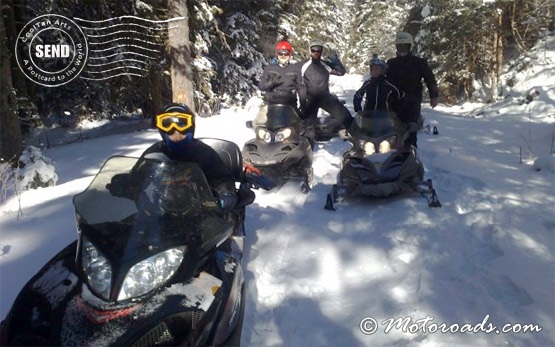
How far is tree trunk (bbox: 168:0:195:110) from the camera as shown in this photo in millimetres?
11255

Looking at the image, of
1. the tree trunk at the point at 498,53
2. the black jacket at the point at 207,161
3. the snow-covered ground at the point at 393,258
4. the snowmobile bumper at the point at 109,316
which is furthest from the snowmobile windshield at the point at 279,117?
the tree trunk at the point at 498,53

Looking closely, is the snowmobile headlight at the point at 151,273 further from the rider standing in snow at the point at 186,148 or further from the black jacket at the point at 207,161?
the black jacket at the point at 207,161

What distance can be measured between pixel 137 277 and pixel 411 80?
6.06 meters

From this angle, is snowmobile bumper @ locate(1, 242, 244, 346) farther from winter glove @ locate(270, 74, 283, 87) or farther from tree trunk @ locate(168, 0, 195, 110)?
tree trunk @ locate(168, 0, 195, 110)

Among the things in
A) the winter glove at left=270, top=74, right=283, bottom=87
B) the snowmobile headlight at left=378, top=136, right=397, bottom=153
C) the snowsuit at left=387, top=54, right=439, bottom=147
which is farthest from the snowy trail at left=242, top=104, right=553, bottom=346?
the winter glove at left=270, top=74, right=283, bottom=87

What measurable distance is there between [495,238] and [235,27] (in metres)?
15.5

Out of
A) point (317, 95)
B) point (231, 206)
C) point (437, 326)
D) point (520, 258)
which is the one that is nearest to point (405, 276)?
point (437, 326)

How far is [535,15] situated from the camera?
16562 millimetres

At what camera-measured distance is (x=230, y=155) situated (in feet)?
15.4

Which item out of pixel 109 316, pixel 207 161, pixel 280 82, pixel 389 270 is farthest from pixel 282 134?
pixel 109 316

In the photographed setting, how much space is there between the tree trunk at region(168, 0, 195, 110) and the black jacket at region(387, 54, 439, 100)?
18.9 feet

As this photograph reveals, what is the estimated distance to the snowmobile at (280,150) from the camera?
267 inches

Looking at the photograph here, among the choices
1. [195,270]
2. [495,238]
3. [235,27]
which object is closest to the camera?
[195,270]

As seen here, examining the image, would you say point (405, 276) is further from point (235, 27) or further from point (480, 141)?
point (235, 27)
